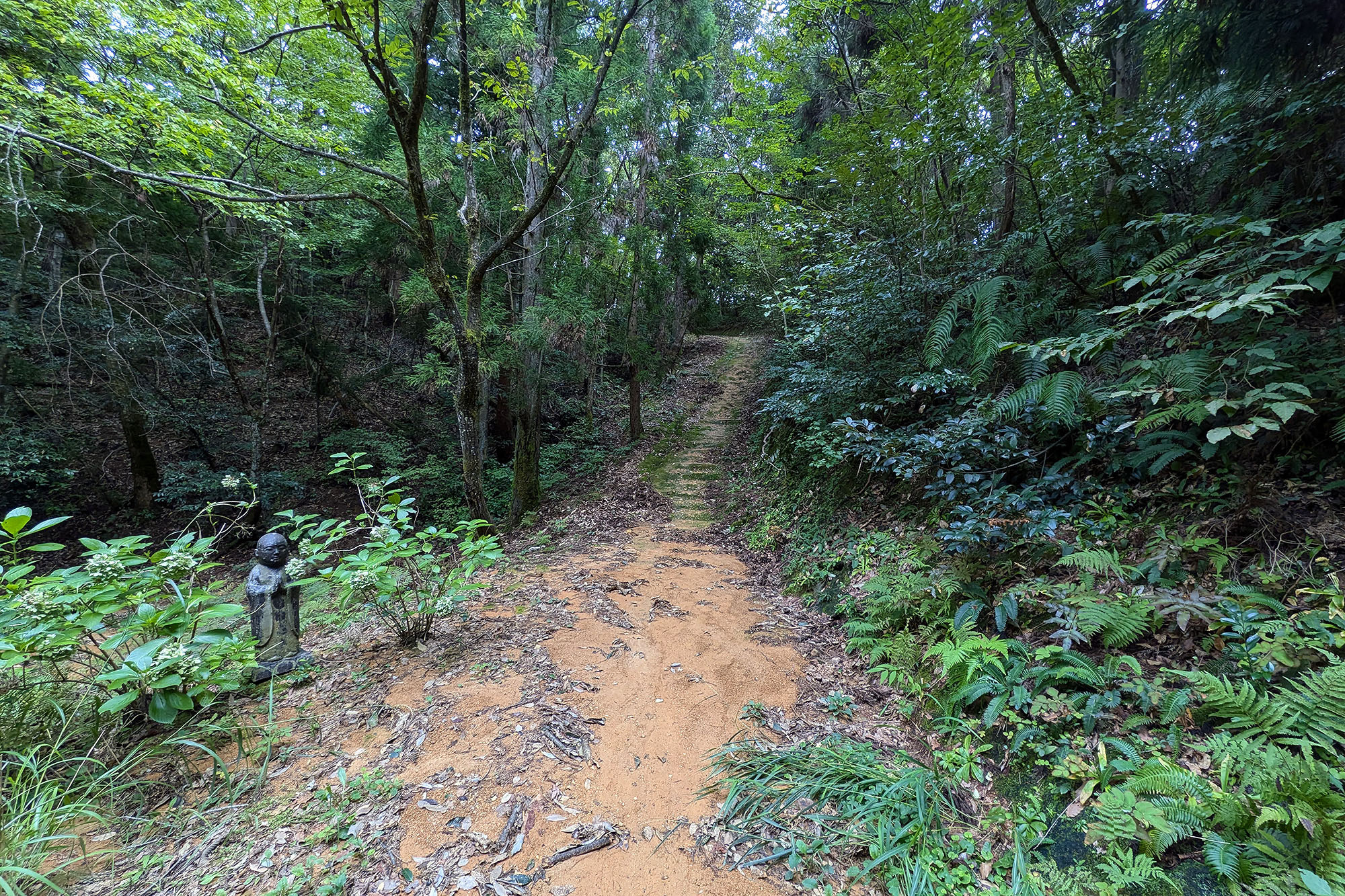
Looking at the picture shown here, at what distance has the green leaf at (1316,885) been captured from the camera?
1.34m

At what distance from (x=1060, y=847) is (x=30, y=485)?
47.4ft

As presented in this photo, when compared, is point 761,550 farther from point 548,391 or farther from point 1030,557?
point 548,391

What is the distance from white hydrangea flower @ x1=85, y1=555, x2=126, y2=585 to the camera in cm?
232

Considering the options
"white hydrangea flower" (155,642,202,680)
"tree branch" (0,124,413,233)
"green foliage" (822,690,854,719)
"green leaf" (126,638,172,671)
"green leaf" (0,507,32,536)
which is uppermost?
"tree branch" (0,124,413,233)

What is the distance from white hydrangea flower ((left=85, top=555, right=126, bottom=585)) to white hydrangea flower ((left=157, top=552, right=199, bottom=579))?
0.15m

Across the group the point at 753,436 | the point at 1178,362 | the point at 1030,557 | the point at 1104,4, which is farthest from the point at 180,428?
the point at 1104,4

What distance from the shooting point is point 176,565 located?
2.57 meters

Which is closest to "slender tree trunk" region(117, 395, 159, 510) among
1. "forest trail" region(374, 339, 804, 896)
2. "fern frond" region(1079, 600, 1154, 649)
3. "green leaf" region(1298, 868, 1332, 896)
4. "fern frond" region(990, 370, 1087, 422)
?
"forest trail" region(374, 339, 804, 896)

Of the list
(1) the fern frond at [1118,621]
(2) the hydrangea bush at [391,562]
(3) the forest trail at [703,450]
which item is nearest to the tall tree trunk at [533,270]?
(3) the forest trail at [703,450]

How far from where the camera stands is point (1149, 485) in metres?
3.04

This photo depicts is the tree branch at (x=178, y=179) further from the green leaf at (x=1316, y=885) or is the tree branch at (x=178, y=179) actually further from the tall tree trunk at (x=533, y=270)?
the green leaf at (x=1316, y=885)

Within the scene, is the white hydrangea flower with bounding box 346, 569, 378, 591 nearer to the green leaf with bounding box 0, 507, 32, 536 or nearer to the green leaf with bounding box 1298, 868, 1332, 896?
the green leaf with bounding box 0, 507, 32, 536

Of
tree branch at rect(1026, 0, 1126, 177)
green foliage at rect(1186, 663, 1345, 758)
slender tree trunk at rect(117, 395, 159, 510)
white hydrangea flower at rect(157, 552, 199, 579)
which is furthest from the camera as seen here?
slender tree trunk at rect(117, 395, 159, 510)

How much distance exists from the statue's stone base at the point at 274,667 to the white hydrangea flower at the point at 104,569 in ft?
3.13
